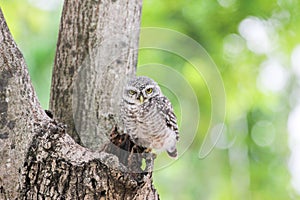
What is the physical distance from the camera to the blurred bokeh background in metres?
4.15

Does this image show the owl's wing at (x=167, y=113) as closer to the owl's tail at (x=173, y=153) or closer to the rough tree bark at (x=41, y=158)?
the owl's tail at (x=173, y=153)

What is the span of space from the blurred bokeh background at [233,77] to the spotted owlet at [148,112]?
3.02 ft

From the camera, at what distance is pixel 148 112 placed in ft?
8.82

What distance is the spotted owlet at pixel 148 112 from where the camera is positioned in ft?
8.64

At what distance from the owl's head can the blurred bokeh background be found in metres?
0.94

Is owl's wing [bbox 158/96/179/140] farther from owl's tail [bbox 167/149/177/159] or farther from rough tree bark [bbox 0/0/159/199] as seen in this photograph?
rough tree bark [bbox 0/0/159/199]

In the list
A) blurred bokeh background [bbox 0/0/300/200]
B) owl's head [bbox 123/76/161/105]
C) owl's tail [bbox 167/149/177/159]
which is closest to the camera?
owl's head [bbox 123/76/161/105]

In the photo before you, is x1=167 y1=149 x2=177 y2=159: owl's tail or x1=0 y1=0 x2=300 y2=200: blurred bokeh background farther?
x1=0 y1=0 x2=300 y2=200: blurred bokeh background

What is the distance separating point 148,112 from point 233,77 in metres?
1.77

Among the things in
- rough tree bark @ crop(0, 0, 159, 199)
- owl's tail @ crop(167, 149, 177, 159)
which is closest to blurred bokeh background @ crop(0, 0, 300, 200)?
owl's tail @ crop(167, 149, 177, 159)

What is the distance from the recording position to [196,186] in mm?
5520

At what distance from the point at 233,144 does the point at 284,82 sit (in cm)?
82

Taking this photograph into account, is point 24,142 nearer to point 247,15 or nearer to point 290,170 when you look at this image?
point 247,15

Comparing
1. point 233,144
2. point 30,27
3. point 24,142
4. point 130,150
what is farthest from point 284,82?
point 24,142
